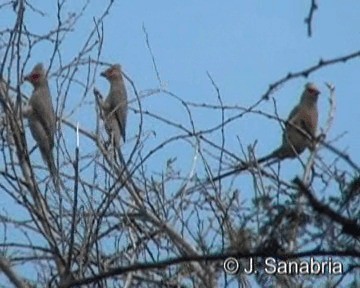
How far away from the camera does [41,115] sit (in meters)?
7.00

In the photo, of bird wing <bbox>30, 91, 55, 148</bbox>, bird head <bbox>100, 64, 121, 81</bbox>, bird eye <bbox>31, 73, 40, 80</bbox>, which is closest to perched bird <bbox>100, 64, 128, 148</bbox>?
bird head <bbox>100, 64, 121, 81</bbox>

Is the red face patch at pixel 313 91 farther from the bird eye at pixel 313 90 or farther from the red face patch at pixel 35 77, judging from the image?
the red face patch at pixel 35 77

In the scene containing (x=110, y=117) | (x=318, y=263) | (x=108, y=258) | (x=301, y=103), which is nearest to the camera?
(x=318, y=263)

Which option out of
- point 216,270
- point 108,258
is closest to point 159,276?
point 108,258

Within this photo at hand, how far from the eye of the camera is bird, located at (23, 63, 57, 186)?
6.63 metres

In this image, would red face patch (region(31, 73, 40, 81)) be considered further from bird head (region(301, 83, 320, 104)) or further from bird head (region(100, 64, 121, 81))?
bird head (region(301, 83, 320, 104))

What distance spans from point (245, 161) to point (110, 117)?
5.51 ft

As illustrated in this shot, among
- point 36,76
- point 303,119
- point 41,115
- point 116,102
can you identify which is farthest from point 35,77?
point 303,119

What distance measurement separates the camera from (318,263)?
330cm

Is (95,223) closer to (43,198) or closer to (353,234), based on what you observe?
(43,198)

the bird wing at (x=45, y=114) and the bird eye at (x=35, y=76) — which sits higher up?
the bird eye at (x=35, y=76)

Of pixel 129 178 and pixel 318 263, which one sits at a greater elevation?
pixel 129 178

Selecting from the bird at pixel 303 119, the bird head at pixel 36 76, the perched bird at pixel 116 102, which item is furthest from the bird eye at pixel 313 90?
the bird head at pixel 36 76

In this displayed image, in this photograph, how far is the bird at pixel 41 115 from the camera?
6629 millimetres
